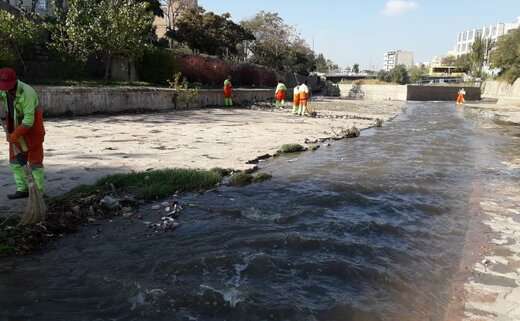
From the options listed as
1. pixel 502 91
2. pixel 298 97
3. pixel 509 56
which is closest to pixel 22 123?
pixel 298 97

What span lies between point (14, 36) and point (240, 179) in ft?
46.0

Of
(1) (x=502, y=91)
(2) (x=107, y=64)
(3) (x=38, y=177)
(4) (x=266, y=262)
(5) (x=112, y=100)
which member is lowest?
(4) (x=266, y=262)

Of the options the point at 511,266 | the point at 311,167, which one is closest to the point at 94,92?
the point at 311,167

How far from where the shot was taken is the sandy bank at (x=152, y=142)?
29.2 ft

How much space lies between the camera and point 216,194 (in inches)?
323

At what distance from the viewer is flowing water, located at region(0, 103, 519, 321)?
445cm

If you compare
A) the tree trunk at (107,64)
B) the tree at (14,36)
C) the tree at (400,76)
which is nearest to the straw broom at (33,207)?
the tree at (14,36)

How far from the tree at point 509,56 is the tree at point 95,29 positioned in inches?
1969

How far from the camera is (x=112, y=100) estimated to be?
1977 cm

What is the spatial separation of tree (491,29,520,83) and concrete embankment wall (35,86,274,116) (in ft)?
151

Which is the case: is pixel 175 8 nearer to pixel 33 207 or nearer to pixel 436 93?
pixel 436 93

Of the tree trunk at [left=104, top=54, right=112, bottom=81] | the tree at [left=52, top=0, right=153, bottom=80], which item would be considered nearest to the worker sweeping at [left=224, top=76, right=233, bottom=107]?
the tree at [left=52, top=0, right=153, bottom=80]

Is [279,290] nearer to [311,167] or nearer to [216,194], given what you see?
[216,194]

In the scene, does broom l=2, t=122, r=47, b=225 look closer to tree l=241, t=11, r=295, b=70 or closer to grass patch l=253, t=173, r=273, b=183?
grass patch l=253, t=173, r=273, b=183
